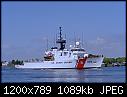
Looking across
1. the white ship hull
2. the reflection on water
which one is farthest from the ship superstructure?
the reflection on water

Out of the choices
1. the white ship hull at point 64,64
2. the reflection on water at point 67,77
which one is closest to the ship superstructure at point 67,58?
the white ship hull at point 64,64

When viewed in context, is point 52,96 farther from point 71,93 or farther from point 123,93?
point 123,93

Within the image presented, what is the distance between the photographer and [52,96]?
23.7 feet

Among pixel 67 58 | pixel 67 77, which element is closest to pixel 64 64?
pixel 67 58

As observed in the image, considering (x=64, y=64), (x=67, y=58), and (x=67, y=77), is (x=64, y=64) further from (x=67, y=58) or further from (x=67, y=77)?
(x=67, y=77)

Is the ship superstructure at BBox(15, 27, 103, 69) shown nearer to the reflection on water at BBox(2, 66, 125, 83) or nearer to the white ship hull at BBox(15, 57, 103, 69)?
the white ship hull at BBox(15, 57, 103, 69)

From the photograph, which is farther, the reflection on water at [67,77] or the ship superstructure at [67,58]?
the ship superstructure at [67,58]

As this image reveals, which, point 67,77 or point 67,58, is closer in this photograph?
point 67,77

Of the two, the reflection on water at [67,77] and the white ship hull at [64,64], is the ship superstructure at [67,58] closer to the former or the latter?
the white ship hull at [64,64]

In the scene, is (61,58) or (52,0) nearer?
(52,0)

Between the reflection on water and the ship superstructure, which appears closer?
the reflection on water

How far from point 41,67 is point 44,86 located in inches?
1664

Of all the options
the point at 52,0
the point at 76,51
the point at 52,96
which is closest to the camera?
the point at 52,96

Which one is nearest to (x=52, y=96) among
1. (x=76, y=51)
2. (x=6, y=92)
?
(x=6, y=92)
